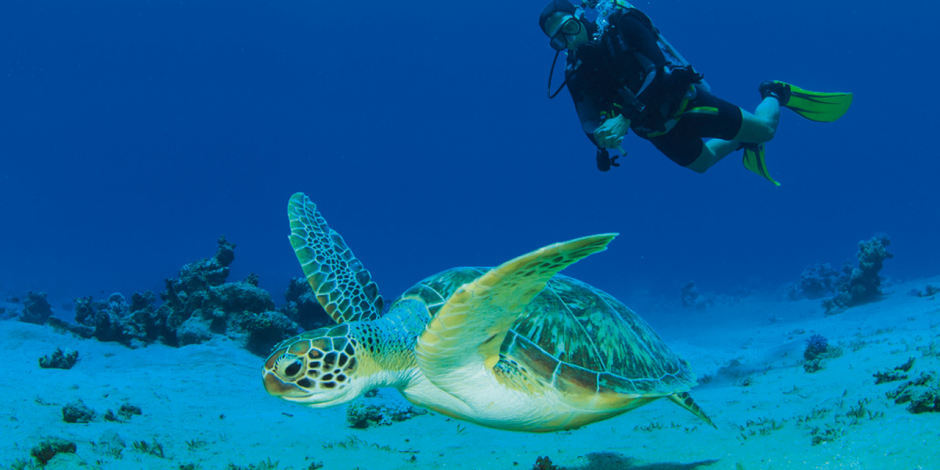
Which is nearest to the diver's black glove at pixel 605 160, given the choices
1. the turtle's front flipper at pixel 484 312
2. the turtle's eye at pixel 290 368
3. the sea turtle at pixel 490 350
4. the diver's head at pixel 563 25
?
the diver's head at pixel 563 25

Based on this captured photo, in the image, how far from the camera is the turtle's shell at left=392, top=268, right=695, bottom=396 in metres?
2.38

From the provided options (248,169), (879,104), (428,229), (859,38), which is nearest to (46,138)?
(248,169)

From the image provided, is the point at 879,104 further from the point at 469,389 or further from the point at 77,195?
the point at 77,195

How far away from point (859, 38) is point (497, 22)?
219ft

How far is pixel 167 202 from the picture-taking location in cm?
9481

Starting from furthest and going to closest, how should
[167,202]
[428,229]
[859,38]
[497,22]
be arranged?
[428,229]
[167,202]
[497,22]
[859,38]

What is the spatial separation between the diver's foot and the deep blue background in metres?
58.6

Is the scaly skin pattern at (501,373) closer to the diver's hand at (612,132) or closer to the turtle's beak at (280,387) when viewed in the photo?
the turtle's beak at (280,387)

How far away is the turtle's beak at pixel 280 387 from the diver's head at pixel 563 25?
3.32 meters

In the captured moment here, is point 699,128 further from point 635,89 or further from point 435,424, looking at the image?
point 435,424

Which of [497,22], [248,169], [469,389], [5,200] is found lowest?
[469,389]

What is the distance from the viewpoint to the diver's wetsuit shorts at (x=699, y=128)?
374 cm

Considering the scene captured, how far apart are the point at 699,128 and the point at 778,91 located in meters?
1.53

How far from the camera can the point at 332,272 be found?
311 cm
